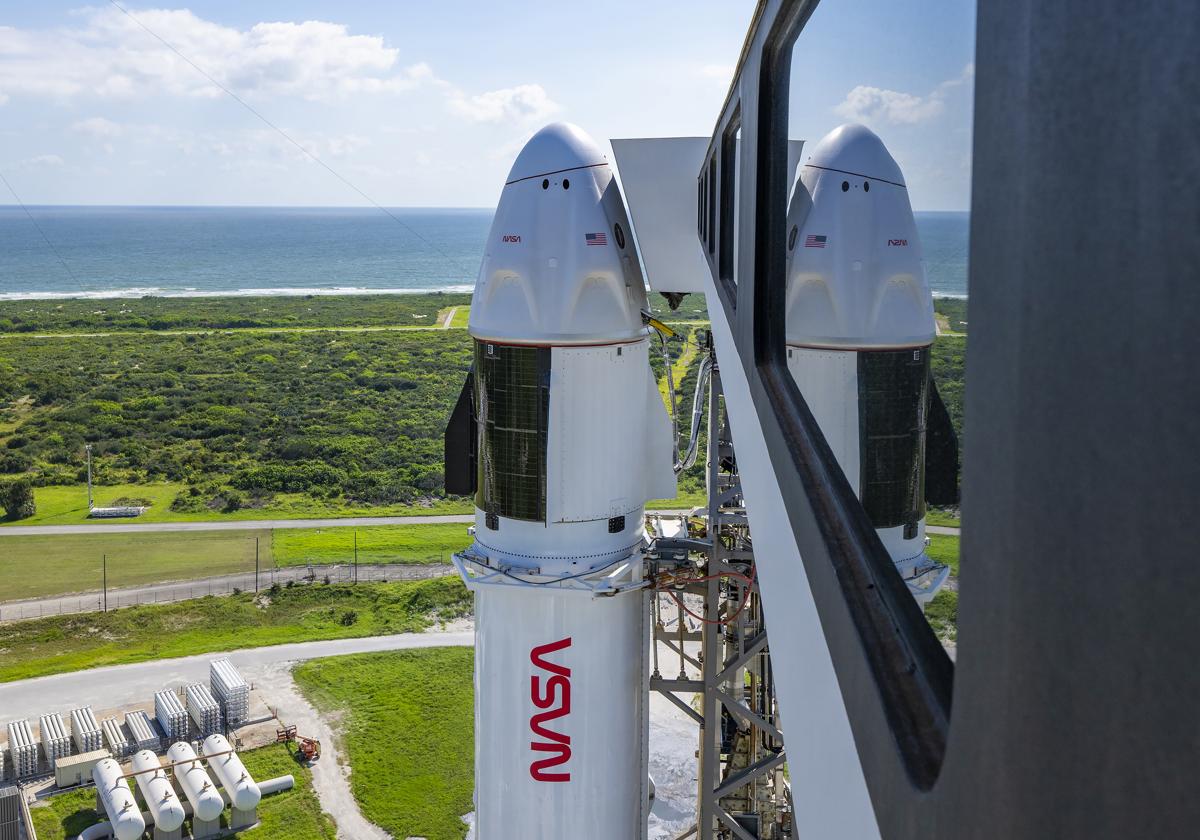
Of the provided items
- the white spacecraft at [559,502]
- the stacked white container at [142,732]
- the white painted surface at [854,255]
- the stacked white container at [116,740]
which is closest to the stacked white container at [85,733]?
the stacked white container at [116,740]

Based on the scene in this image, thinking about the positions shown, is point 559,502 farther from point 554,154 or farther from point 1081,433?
point 1081,433

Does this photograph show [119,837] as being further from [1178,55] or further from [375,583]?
[1178,55]

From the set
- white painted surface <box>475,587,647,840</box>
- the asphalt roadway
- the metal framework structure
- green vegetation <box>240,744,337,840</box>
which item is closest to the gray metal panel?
white painted surface <box>475,587,647,840</box>

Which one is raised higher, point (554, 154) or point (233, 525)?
point (554, 154)

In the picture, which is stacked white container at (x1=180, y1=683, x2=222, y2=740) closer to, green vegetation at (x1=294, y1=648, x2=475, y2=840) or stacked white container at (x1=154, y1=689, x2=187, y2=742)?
stacked white container at (x1=154, y1=689, x2=187, y2=742)

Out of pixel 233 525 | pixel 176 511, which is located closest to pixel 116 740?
pixel 233 525
